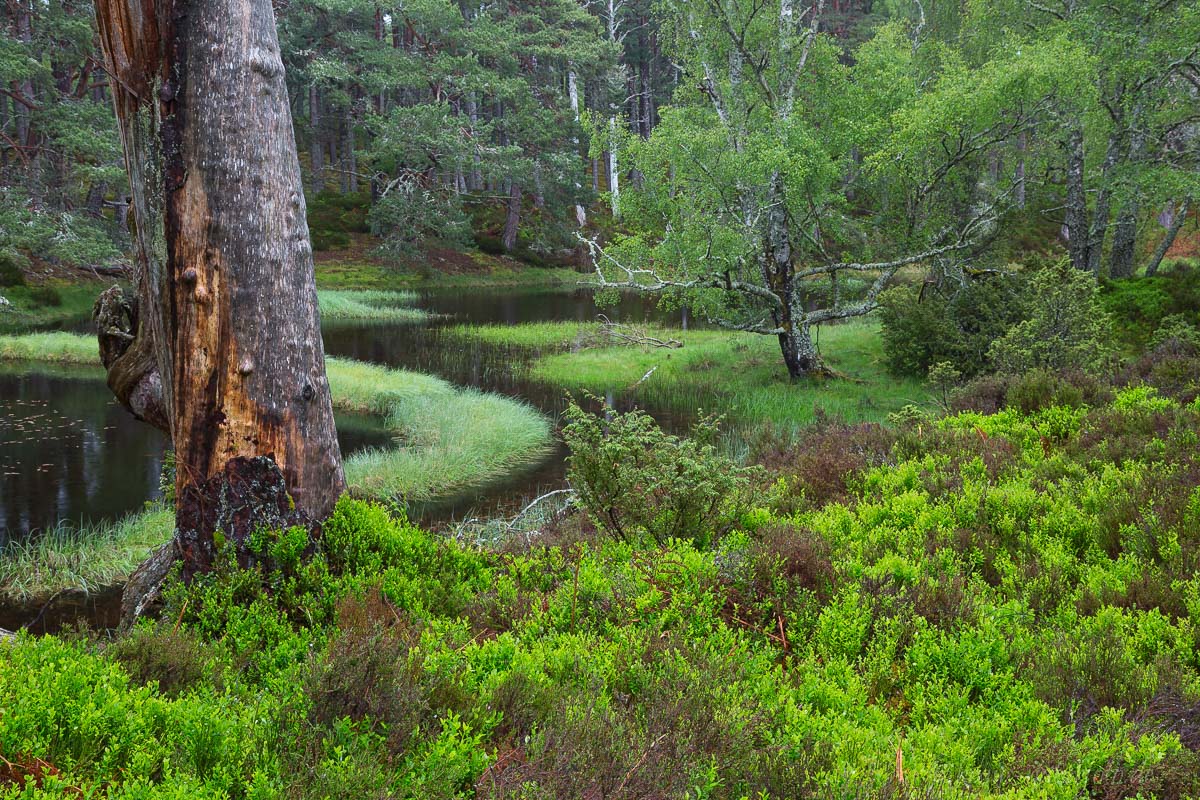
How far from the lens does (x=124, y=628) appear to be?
13.7 feet

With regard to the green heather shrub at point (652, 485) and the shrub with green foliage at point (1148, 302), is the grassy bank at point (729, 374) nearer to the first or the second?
the shrub with green foliage at point (1148, 302)

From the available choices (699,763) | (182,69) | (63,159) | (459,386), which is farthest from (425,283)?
(699,763)

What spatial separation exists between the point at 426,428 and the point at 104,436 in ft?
16.7

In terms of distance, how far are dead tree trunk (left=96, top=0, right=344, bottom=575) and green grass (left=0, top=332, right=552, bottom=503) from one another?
227 inches

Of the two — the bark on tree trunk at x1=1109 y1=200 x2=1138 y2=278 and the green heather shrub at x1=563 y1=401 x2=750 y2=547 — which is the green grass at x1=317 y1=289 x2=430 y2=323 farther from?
the green heather shrub at x1=563 y1=401 x2=750 y2=547

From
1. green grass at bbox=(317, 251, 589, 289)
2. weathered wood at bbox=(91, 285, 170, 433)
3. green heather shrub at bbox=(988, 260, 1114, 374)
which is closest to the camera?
weathered wood at bbox=(91, 285, 170, 433)

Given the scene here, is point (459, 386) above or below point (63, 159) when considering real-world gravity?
below

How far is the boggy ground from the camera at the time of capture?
215 centimetres

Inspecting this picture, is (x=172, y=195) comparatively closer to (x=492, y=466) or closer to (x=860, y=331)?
(x=492, y=466)

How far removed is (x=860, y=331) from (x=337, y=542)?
19217 millimetres

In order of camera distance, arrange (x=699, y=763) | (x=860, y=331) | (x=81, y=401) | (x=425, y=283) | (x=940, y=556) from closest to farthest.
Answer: (x=699, y=763)
(x=940, y=556)
(x=81, y=401)
(x=860, y=331)
(x=425, y=283)

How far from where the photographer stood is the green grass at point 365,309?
88.4ft

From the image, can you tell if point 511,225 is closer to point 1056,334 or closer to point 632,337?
point 632,337

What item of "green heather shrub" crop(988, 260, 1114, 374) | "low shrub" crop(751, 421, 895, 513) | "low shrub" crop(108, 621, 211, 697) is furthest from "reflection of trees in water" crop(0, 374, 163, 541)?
"green heather shrub" crop(988, 260, 1114, 374)
